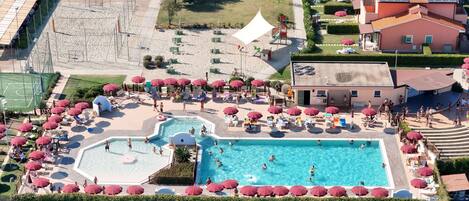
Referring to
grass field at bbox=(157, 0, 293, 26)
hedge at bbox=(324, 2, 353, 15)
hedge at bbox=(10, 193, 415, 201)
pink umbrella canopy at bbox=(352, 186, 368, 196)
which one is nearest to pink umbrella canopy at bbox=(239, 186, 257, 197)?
hedge at bbox=(10, 193, 415, 201)

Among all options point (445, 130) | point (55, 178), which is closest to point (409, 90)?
point (445, 130)

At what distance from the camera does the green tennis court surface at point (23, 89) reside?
83.3 m

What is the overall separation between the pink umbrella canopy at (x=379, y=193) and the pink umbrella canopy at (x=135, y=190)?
59.1ft

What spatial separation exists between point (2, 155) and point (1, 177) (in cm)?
401

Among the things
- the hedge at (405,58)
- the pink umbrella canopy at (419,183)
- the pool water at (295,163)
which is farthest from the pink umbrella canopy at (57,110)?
the pink umbrella canopy at (419,183)

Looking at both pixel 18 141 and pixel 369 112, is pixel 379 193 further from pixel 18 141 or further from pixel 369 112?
pixel 18 141

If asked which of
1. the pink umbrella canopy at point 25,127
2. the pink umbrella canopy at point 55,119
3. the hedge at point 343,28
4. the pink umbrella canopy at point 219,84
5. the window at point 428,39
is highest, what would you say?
the hedge at point 343,28

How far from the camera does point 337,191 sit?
6519 cm

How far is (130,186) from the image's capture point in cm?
6681

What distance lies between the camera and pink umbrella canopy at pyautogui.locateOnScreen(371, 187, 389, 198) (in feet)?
213

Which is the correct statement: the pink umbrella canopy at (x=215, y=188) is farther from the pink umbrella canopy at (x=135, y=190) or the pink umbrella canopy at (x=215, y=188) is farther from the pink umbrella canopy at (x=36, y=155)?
the pink umbrella canopy at (x=36, y=155)

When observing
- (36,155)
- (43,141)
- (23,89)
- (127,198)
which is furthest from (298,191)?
(23,89)

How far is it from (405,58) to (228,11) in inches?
1050

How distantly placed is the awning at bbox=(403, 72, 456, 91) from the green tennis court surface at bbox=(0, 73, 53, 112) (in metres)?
36.5
